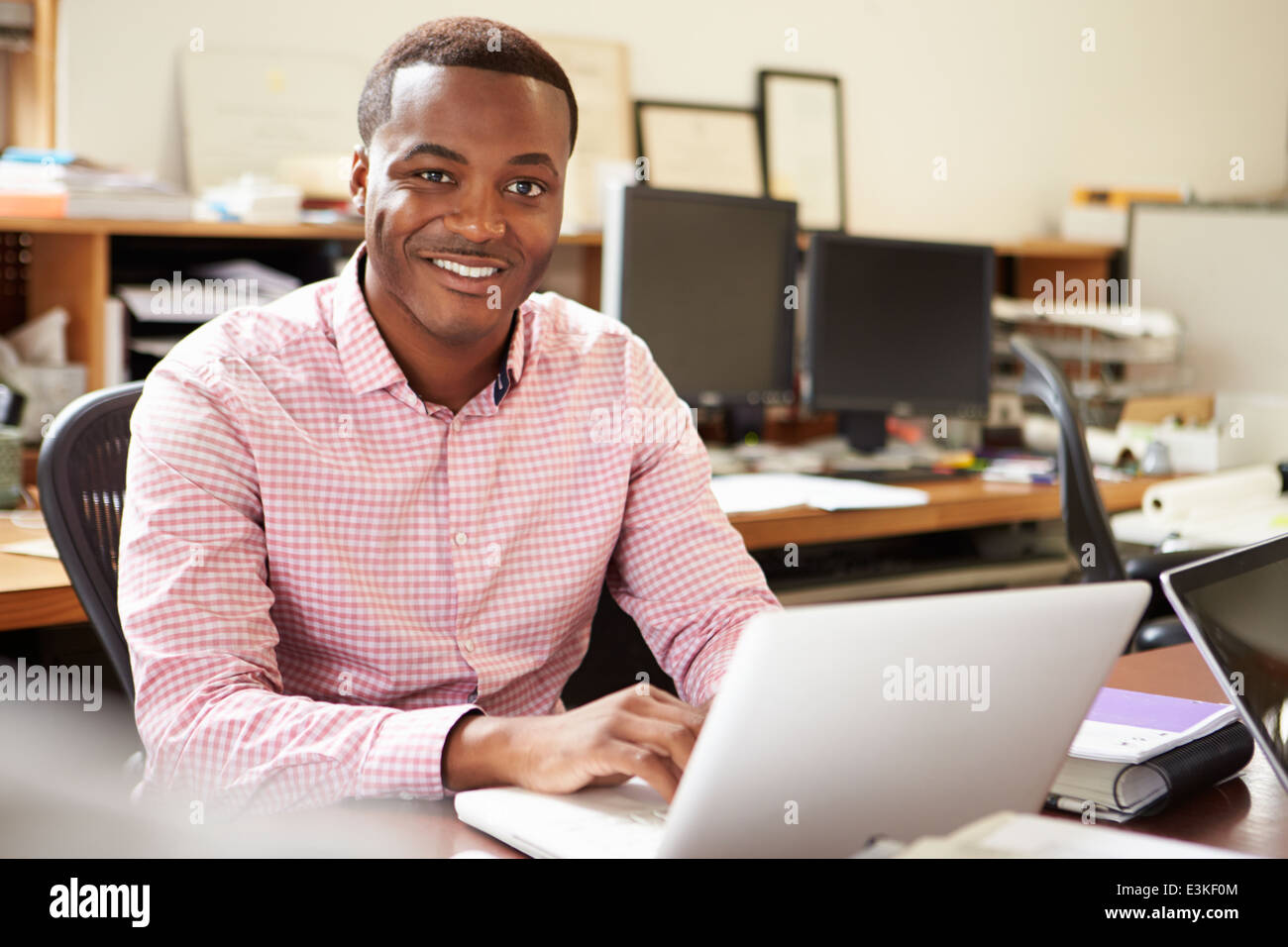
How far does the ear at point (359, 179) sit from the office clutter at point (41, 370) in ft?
3.60

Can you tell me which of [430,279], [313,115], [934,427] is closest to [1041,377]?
[934,427]

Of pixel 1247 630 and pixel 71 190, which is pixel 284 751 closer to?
pixel 1247 630

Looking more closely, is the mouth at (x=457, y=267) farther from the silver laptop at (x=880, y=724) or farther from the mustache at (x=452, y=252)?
the silver laptop at (x=880, y=724)

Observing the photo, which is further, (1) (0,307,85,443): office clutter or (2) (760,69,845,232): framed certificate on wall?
(2) (760,69,845,232): framed certificate on wall

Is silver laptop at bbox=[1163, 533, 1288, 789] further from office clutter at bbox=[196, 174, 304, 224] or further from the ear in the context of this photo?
office clutter at bbox=[196, 174, 304, 224]

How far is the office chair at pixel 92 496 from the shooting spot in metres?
1.34

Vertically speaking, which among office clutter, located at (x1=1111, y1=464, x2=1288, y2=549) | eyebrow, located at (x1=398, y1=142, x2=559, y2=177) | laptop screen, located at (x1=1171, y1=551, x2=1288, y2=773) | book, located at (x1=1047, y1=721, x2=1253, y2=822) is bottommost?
office clutter, located at (x1=1111, y1=464, x2=1288, y2=549)

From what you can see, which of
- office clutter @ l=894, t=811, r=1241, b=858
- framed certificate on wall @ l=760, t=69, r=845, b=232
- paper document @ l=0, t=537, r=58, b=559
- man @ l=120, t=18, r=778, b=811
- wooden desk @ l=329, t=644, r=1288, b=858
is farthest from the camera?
framed certificate on wall @ l=760, t=69, r=845, b=232

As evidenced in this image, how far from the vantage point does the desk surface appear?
1.67 m

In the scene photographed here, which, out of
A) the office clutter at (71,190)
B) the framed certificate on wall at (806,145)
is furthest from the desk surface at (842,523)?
the framed certificate on wall at (806,145)

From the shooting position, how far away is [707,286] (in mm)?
2832

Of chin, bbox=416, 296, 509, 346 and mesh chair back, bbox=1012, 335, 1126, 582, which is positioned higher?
chin, bbox=416, 296, 509, 346

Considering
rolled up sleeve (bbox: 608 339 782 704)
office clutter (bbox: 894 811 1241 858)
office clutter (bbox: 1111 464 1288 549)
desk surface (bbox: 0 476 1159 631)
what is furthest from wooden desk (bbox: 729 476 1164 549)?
office clutter (bbox: 894 811 1241 858)

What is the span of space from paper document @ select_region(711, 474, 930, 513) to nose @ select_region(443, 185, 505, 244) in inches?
41.5
